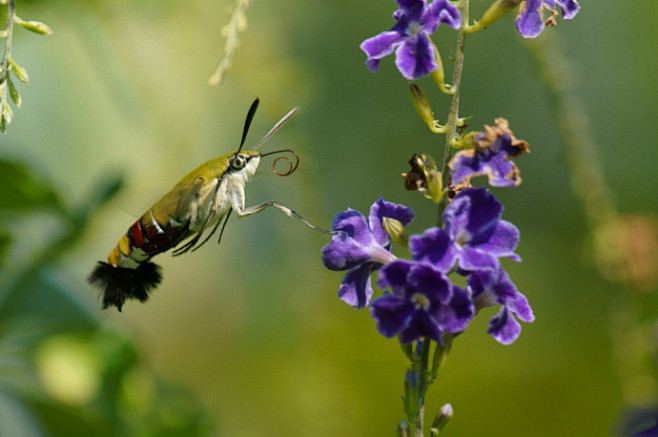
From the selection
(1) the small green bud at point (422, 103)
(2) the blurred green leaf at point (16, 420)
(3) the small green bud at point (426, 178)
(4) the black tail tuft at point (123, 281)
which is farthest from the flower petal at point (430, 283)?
(2) the blurred green leaf at point (16, 420)

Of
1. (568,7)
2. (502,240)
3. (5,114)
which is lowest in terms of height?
(502,240)

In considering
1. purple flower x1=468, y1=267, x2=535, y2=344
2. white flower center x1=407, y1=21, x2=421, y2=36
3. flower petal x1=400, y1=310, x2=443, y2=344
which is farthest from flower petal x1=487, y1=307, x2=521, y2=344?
white flower center x1=407, y1=21, x2=421, y2=36

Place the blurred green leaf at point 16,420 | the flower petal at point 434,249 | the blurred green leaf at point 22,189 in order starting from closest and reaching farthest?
1. the flower petal at point 434,249
2. the blurred green leaf at point 22,189
3. the blurred green leaf at point 16,420

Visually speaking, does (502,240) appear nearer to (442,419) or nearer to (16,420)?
(442,419)

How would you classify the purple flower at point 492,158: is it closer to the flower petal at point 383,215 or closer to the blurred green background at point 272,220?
the flower petal at point 383,215

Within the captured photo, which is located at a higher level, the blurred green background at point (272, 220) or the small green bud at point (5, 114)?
the blurred green background at point (272, 220)

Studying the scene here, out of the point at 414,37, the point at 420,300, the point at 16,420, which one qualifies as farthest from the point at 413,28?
the point at 16,420
